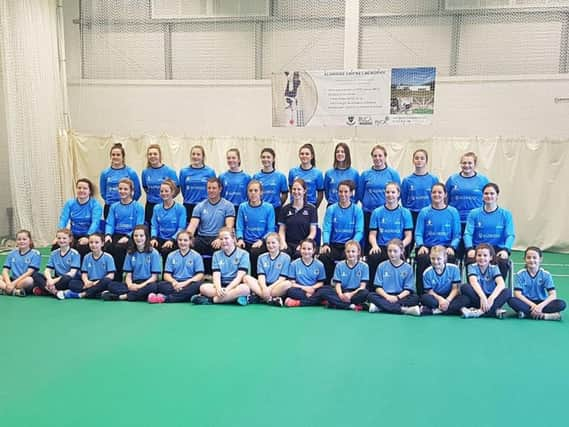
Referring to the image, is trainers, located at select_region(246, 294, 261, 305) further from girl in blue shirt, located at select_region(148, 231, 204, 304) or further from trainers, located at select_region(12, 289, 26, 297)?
trainers, located at select_region(12, 289, 26, 297)

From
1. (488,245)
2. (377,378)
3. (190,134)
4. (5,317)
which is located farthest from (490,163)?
(5,317)

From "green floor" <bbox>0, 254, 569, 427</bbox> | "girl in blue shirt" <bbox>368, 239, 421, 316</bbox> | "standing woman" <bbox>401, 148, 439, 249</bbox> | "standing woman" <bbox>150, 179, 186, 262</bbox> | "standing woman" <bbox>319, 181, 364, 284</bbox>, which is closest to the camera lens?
"green floor" <bbox>0, 254, 569, 427</bbox>

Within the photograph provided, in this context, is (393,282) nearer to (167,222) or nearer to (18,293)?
(167,222)

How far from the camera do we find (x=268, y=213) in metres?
6.46

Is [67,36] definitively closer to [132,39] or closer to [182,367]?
[132,39]

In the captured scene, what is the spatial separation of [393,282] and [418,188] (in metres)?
1.31

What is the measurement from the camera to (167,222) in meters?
6.64

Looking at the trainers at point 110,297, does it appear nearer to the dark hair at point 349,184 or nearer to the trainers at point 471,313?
the dark hair at point 349,184

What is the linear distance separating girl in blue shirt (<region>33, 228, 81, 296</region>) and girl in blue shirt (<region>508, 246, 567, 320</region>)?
4.67 m

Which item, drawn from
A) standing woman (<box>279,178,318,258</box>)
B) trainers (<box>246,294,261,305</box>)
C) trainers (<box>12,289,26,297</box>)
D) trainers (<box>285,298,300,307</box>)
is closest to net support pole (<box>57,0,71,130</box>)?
trainers (<box>12,289,26,297</box>)

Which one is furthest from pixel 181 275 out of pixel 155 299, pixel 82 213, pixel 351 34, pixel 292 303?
pixel 351 34

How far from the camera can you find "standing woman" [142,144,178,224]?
22.7 ft

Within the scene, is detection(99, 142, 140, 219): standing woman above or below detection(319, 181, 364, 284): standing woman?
above

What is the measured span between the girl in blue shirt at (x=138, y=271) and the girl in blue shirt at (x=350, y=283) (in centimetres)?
193
